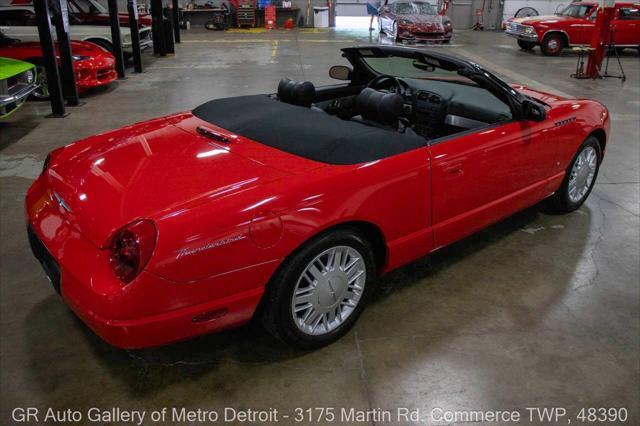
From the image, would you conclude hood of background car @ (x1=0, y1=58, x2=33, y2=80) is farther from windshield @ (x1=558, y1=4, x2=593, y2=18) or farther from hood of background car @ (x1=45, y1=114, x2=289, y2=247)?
windshield @ (x1=558, y1=4, x2=593, y2=18)

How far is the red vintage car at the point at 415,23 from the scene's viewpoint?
1516cm

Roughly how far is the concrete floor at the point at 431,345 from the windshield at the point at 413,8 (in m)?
13.4

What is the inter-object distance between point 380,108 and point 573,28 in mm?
13012

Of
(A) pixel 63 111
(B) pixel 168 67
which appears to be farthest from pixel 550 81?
(A) pixel 63 111

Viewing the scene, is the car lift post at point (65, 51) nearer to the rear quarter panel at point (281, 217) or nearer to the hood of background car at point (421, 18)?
the rear quarter panel at point (281, 217)

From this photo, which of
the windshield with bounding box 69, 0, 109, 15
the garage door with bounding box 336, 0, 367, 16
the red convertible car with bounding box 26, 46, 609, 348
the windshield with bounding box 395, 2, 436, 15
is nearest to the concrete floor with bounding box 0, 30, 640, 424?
the red convertible car with bounding box 26, 46, 609, 348

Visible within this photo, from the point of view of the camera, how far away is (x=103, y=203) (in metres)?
2.08

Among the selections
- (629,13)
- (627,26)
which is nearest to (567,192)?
(627,26)

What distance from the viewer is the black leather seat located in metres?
2.73

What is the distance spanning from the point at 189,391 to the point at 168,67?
1016cm

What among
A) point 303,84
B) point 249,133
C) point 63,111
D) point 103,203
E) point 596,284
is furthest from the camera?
point 63,111

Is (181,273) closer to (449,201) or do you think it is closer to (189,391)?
(189,391)

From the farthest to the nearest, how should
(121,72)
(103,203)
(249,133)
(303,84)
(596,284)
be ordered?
1. (121,72)
2. (303,84)
3. (596,284)
4. (249,133)
5. (103,203)

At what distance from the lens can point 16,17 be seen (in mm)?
9656
